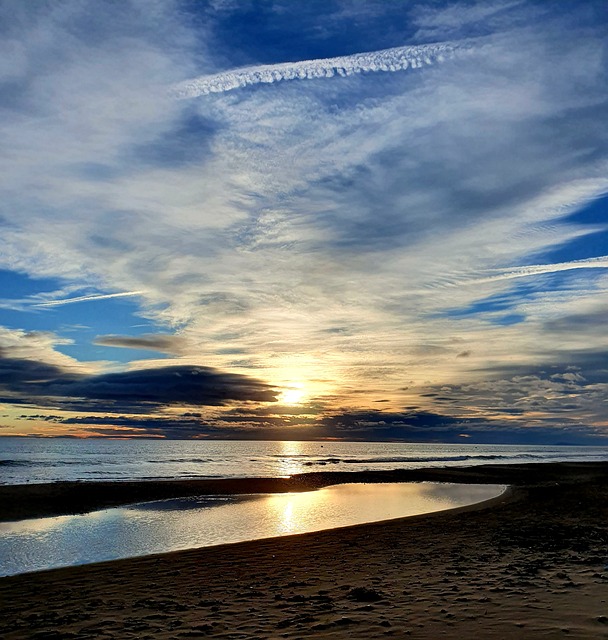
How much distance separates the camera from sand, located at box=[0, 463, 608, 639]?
36.8ft

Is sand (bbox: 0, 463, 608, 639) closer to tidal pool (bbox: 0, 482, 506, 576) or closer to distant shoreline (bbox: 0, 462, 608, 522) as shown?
tidal pool (bbox: 0, 482, 506, 576)

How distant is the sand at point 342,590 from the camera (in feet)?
36.8

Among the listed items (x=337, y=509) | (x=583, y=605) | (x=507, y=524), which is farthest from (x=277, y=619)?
(x=337, y=509)

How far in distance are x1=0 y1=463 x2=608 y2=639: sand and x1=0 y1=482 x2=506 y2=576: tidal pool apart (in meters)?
2.71

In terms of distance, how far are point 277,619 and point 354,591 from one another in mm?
2846

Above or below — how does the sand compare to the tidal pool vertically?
above

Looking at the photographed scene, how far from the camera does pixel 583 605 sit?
1188 cm

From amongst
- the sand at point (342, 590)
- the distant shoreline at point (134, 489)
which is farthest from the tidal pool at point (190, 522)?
the sand at point (342, 590)

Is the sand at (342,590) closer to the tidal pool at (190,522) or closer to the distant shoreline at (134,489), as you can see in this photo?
the tidal pool at (190,522)

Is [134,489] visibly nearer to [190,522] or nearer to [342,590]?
[190,522]

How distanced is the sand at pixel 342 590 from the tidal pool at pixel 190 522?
8.89ft

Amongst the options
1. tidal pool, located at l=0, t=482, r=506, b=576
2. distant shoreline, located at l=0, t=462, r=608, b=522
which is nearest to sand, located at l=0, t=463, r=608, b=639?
tidal pool, located at l=0, t=482, r=506, b=576

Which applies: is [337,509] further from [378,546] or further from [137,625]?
[137,625]

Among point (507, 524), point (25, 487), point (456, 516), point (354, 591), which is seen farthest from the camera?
point (25, 487)
